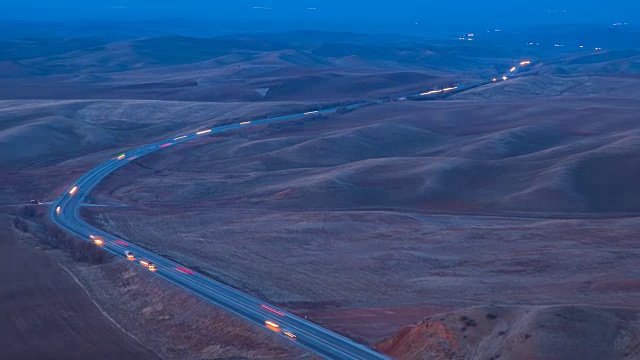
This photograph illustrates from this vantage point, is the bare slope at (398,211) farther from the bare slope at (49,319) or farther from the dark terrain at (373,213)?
the bare slope at (49,319)

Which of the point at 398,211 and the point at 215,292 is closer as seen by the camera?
the point at 215,292

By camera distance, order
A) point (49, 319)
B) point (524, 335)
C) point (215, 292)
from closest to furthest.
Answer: point (524, 335), point (49, 319), point (215, 292)

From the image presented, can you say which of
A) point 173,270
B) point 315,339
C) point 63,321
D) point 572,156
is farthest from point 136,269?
point 572,156

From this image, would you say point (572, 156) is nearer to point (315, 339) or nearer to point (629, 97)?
Answer: point (315, 339)

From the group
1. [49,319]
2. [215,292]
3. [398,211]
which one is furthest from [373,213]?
[49,319]

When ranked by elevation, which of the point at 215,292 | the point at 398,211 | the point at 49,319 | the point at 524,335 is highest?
the point at 524,335

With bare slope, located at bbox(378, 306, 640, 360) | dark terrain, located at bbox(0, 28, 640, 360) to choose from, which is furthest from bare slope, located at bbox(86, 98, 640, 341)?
bare slope, located at bbox(378, 306, 640, 360)

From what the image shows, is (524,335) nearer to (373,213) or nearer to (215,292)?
(215,292)

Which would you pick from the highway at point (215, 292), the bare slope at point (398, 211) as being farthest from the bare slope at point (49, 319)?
the bare slope at point (398, 211)

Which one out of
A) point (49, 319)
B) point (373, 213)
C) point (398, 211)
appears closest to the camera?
point (49, 319)
